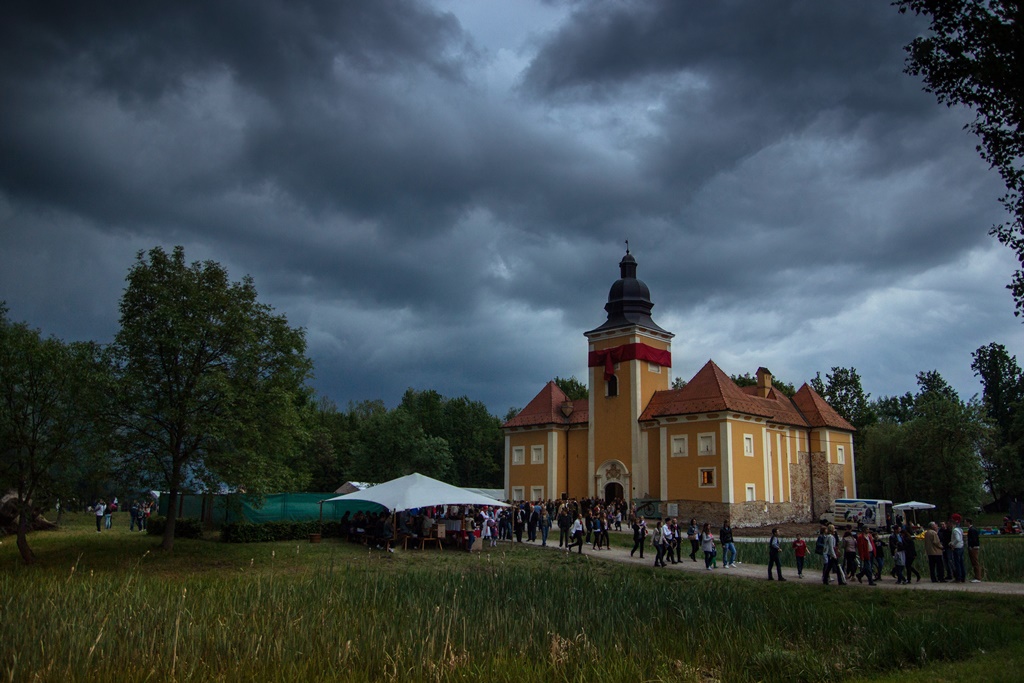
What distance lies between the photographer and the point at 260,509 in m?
27.8

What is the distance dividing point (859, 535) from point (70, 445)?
22.6 m

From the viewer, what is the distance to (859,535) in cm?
2031

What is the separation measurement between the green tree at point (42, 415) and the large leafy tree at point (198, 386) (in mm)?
958

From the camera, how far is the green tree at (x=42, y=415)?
2211 centimetres

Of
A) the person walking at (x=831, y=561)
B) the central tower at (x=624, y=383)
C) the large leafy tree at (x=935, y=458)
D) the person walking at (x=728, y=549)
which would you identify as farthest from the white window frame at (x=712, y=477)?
the person walking at (x=831, y=561)

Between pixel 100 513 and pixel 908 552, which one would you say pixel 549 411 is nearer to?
pixel 100 513

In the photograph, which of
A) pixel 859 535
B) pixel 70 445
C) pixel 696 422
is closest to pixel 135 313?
pixel 70 445

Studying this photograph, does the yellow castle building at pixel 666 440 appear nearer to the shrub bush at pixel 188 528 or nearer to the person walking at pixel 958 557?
the person walking at pixel 958 557

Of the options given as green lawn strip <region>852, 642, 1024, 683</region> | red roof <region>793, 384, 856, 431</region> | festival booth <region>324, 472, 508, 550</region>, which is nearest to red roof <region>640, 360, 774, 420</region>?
red roof <region>793, 384, 856, 431</region>

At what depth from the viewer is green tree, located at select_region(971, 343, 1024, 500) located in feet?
191

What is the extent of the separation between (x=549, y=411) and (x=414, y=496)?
26.4 m

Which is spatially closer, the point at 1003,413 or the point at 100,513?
the point at 100,513

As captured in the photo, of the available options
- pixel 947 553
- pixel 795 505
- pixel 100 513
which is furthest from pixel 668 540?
pixel 795 505

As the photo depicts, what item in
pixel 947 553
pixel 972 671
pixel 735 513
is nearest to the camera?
pixel 972 671
